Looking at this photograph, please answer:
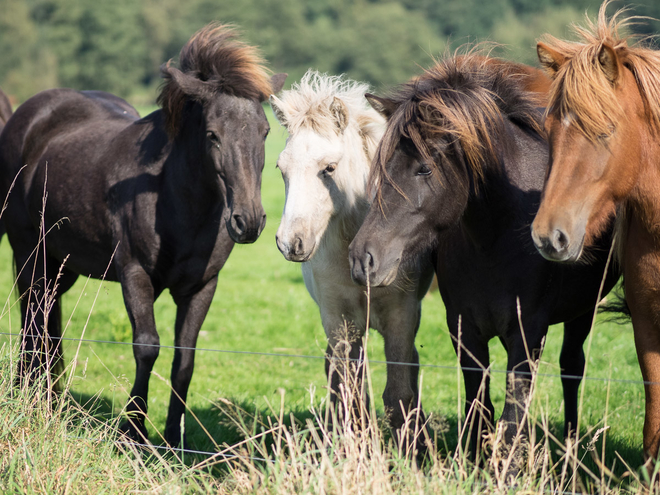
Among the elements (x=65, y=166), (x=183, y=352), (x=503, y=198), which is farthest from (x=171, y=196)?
(x=503, y=198)

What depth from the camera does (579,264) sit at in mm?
3336

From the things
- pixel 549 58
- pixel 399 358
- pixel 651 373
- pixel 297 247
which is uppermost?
pixel 549 58

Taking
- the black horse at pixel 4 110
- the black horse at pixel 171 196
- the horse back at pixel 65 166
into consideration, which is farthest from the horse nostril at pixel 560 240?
the black horse at pixel 4 110

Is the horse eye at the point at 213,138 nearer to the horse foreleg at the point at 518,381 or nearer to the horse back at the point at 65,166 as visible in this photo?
the horse back at the point at 65,166

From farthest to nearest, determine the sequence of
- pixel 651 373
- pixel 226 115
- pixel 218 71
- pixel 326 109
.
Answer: pixel 218 71 < pixel 226 115 < pixel 326 109 < pixel 651 373

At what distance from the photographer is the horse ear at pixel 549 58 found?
9.21ft

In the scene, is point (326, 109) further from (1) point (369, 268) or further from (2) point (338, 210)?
(1) point (369, 268)

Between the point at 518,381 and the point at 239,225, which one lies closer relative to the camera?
the point at 518,381

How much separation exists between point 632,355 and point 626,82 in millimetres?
4293

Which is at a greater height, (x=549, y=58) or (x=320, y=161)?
(x=549, y=58)

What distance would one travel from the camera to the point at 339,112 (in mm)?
3756

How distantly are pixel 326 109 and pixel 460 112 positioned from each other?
0.95 m

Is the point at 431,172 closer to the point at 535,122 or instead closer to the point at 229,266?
the point at 535,122

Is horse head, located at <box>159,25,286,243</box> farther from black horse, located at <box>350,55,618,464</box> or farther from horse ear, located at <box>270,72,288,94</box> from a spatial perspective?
black horse, located at <box>350,55,618,464</box>
